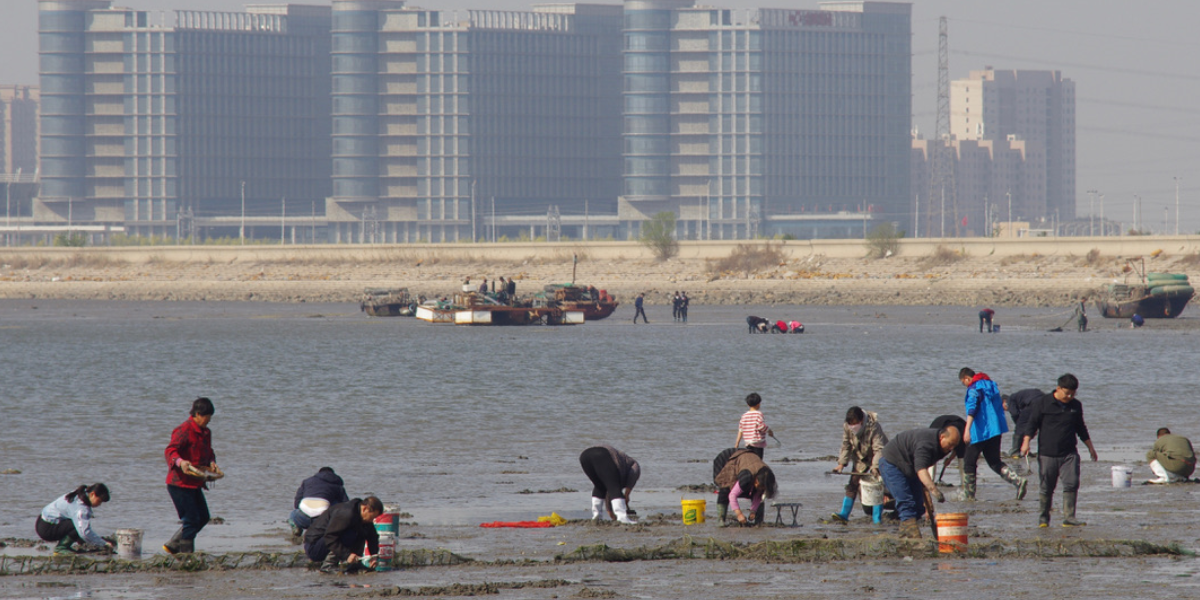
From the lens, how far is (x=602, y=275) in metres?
135

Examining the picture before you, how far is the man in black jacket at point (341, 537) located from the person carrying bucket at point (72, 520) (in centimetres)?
268

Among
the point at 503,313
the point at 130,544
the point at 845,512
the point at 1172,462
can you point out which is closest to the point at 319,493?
the point at 130,544

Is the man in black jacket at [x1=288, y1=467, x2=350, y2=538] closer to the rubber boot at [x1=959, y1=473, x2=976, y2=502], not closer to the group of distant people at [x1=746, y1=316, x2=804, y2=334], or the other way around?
the rubber boot at [x1=959, y1=473, x2=976, y2=502]

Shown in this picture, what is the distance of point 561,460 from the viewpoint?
83.6 feet

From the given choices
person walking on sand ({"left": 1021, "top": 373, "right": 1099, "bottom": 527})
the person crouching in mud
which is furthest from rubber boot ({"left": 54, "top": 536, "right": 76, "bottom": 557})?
person walking on sand ({"left": 1021, "top": 373, "right": 1099, "bottom": 527})

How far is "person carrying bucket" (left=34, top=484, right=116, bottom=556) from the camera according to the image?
15727 mm

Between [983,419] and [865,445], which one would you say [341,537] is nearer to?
[865,445]

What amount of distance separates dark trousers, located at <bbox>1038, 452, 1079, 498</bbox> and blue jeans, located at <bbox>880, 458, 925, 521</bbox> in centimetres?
150

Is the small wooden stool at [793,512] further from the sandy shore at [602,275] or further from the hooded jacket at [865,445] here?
the sandy shore at [602,275]

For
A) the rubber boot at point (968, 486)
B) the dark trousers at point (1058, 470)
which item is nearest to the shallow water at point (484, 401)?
the rubber boot at point (968, 486)

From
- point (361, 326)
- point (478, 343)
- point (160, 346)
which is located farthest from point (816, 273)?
point (160, 346)

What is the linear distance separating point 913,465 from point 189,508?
8.28m

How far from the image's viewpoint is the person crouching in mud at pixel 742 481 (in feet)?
56.5

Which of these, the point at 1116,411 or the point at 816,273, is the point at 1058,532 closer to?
the point at 1116,411
